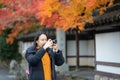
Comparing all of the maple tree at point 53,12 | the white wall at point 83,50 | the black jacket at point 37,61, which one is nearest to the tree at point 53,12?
the maple tree at point 53,12

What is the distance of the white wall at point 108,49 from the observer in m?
14.0

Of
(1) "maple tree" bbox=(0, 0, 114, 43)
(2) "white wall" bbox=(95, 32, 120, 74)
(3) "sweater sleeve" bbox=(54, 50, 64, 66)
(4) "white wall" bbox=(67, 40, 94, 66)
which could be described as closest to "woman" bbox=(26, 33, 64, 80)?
(3) "sweater sleeve" bbox=(54, 50, 64, 66)

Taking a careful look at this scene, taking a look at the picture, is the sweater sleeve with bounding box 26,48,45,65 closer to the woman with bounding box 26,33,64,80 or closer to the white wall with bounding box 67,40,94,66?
the woman with bounding box 26,33,64,80

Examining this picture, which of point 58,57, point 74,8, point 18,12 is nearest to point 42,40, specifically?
point 58,57

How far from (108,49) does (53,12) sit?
3.21 meters

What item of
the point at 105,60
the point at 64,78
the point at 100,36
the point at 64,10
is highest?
the point at 64,10

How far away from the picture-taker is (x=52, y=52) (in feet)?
→ 19.4

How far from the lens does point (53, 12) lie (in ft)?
53.4

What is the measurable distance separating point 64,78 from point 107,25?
18.9ft

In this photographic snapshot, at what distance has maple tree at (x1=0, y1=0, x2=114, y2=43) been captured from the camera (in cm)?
1234

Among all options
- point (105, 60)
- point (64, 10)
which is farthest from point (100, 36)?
point (64, 10)

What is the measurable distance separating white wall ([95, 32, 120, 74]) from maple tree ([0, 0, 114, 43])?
1.12 m

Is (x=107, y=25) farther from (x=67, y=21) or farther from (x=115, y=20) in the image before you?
(x=67, y=21)

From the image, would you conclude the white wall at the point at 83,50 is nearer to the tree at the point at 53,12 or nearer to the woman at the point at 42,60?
the tree at the point at 53,12
